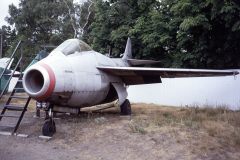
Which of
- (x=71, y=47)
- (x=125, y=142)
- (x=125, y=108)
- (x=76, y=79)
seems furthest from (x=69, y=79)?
(x=125, y=108)

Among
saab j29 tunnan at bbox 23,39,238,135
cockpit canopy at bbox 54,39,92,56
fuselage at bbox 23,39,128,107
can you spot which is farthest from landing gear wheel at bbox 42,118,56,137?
cockpit canopy at bbox 54,39,92,56

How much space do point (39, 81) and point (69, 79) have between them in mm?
828

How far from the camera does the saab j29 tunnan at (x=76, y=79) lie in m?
8.85

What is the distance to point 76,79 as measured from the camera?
9.83m

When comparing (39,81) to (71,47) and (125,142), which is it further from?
(125,142)

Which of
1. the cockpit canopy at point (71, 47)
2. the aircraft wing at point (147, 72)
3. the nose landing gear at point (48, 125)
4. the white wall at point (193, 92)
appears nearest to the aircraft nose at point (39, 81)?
the nose landing gear at point (48, 125)

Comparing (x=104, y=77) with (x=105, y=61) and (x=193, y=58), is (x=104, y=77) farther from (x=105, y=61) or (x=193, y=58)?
(x=193, y=58)

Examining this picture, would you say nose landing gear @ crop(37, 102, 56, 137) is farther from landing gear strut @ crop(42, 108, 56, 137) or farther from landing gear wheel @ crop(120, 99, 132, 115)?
landing gear wheel @ crop(120, 99, 132, 115)

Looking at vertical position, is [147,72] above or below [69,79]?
above

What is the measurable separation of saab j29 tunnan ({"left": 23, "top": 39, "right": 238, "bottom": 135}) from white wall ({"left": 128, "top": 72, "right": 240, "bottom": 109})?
380 centimetres

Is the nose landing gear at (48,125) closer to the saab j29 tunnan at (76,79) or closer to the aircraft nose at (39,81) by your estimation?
the saab j29 tunnan at (76,79)

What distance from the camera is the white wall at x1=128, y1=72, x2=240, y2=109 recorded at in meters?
15.4

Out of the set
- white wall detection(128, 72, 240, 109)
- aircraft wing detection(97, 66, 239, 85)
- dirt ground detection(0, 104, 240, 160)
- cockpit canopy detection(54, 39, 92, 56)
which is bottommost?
dirt ground detection(0, 104, 240, 160)

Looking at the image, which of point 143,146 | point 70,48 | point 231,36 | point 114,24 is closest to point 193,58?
point 231,36
